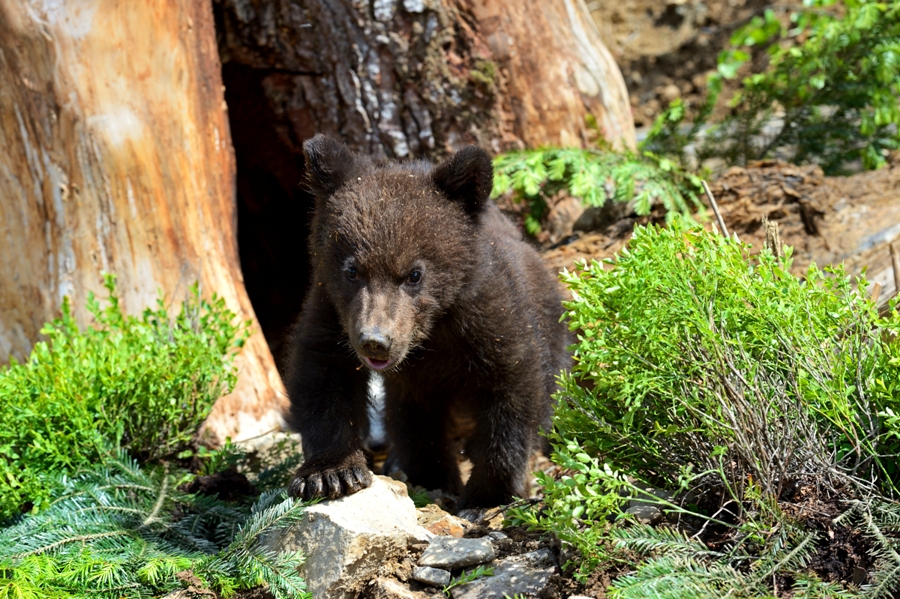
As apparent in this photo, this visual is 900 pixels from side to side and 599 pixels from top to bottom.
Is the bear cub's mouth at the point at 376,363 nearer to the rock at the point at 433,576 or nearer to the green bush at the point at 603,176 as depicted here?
the rock at the point at 433,576

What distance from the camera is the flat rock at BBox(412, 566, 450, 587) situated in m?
3.46

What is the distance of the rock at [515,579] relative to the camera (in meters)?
3.32

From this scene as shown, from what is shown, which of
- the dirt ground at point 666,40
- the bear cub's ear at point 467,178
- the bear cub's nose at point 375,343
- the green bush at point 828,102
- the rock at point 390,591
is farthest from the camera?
the dirt ground at point 666,40

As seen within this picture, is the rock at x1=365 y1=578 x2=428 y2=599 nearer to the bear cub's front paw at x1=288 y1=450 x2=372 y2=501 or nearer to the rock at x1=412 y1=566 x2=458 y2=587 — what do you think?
the rock at x1=412 y1=566 x2=458 y2=587

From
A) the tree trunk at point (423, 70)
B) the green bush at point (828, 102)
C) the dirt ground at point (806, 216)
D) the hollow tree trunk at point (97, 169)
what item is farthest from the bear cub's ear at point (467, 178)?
the green bush at point (828, 102)

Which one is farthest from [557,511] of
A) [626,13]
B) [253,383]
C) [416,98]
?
[626,13]

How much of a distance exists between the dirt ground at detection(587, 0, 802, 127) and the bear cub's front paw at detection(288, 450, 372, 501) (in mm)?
8047

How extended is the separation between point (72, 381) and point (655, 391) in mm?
3102

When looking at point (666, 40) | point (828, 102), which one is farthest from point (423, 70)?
point (666, 40)

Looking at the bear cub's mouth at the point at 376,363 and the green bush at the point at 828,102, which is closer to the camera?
the bear cub's mouth at the point at 376,363

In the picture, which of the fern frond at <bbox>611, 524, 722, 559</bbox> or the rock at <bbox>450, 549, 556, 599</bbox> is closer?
the fern frond at <bbox>611, 524, 722, 559</bbox>

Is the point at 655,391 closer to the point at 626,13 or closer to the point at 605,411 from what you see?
the point at 605,411

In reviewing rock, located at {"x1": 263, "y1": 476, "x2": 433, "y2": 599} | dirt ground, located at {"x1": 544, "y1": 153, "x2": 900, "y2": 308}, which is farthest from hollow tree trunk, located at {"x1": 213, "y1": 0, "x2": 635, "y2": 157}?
rock, located at {"x1": 263, "y1": 476, "x2": 433, "y2": 599}

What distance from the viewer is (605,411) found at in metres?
3.57
